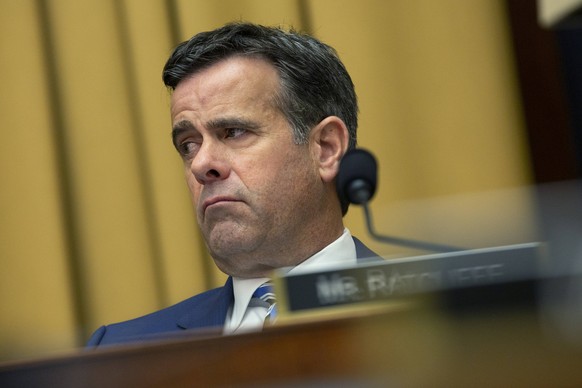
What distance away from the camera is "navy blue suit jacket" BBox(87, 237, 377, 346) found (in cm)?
189

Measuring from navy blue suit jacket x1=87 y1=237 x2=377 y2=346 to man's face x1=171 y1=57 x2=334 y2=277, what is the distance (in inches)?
2.7

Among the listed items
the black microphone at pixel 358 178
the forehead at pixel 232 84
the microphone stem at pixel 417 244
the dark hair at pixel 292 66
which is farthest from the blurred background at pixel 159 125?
the microphone stem at pixel 417 244

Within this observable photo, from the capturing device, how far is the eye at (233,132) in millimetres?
1899

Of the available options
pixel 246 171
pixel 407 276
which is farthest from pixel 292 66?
pixel 407 276

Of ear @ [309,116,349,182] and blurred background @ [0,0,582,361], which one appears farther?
blurred background @ [0,0,582,361]

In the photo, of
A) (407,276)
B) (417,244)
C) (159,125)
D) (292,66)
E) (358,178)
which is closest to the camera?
(407,276)

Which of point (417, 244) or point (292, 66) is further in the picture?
point (292, 66)

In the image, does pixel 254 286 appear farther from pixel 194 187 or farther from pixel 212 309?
pixel 194 187

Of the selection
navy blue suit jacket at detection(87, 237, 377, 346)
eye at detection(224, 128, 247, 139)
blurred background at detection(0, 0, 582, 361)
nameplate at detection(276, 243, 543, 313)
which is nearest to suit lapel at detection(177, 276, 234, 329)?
navy blue suit jacket at detection(87, 237, 377, 346)

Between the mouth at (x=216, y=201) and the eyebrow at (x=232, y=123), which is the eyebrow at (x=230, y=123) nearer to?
the eyebrow at (x=232, y=123)

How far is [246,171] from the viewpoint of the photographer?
187cm

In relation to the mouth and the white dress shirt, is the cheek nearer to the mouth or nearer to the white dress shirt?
the mouth

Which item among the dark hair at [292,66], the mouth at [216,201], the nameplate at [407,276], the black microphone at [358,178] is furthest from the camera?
the dark hair at [292,66]

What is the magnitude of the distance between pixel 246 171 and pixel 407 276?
115 centimetres
